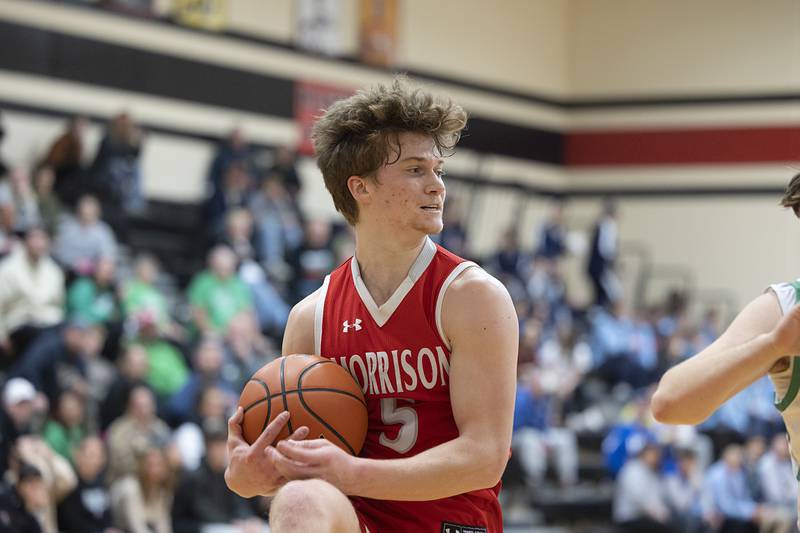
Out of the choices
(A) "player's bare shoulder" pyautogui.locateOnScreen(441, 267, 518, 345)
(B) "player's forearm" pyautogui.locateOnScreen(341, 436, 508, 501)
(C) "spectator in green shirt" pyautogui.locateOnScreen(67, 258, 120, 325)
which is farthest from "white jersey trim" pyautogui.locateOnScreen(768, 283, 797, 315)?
(C) "spectator in green shirt" pyautogui.locateOnScreen(67, 258, 120, 325)

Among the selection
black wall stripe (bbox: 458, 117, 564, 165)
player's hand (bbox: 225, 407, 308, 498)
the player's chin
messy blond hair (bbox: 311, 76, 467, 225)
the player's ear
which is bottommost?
player's hand (bbox: 225, 407, 308, 498)

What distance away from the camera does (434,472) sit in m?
3.46

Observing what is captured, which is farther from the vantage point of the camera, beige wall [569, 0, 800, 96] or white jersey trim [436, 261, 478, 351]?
beige wall [569, 0, 800, 96]

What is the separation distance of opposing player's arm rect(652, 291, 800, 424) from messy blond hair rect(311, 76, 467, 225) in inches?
40.6

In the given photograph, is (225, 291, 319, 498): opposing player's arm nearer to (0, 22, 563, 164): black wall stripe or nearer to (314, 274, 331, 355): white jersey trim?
(314, 274, 331, 355): white jersey trim

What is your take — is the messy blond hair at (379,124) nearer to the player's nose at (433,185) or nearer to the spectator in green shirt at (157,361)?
the player's nose at (433,185)

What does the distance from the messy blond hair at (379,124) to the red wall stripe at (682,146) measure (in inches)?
695

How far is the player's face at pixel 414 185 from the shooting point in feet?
12.2

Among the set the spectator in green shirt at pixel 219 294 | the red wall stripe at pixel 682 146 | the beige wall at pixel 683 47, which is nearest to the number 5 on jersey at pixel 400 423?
the spectator in green shirt at pixel 219 294

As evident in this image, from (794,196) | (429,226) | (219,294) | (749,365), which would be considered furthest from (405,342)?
(219,294)

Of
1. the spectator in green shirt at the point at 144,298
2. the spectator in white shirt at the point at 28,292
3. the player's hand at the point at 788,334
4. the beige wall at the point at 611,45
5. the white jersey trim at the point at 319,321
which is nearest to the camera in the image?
the player's hand at the point at 788,334

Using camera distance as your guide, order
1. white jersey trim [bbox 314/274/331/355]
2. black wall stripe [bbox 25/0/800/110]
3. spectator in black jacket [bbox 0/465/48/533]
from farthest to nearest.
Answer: black wall stripe [bbox 25/0/800/110], spectator in black jacket [bbox 0/465/48/533], white jersey trim [bbox 314/274/331/355]

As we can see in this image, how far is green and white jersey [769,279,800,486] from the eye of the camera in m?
3.29

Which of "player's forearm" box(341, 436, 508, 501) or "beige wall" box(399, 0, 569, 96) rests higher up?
"beige wall" box(399, 0, 569, 96)
